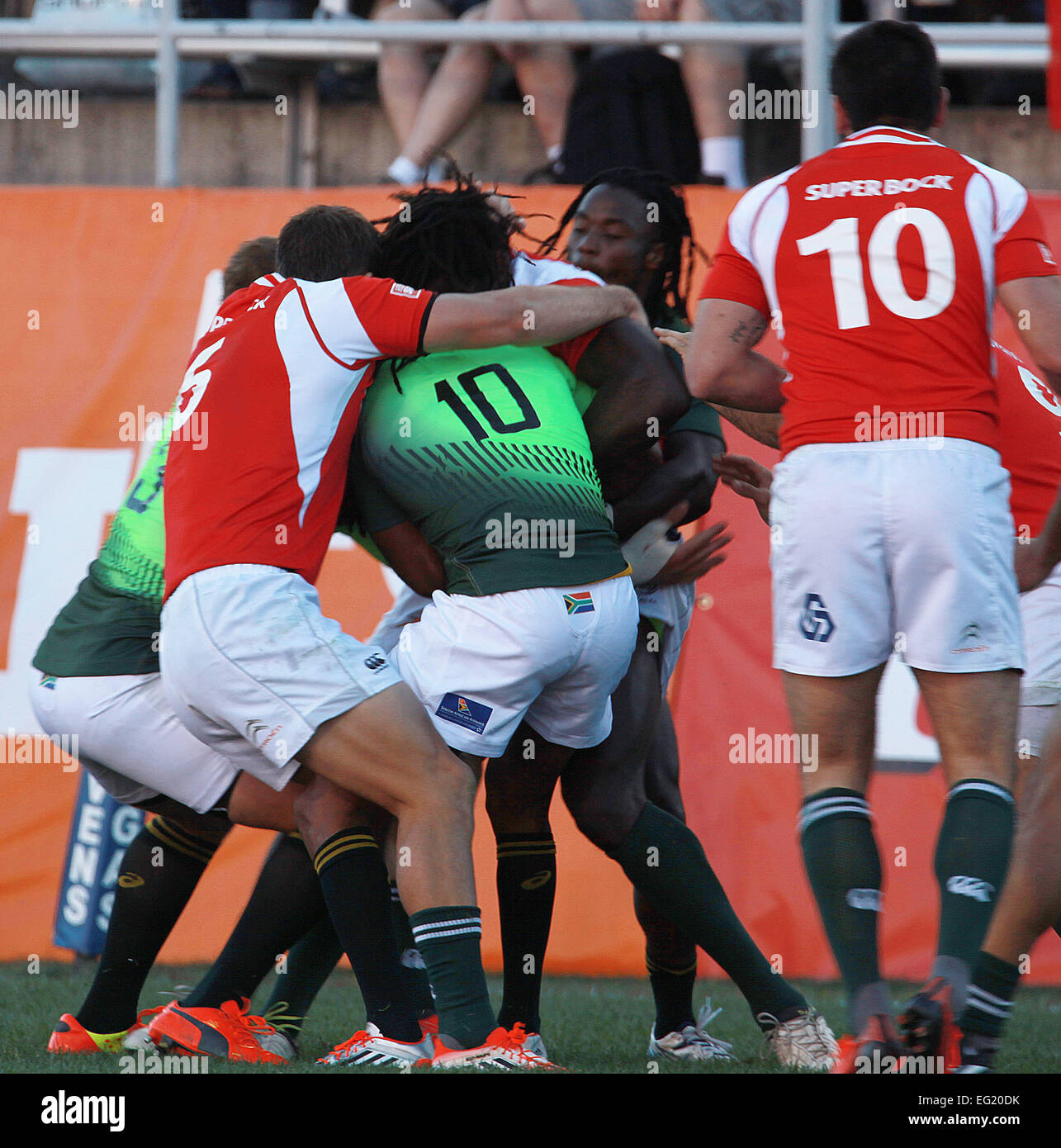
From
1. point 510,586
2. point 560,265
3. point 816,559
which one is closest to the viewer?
point 816,559

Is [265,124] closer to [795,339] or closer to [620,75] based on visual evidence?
[620,75]

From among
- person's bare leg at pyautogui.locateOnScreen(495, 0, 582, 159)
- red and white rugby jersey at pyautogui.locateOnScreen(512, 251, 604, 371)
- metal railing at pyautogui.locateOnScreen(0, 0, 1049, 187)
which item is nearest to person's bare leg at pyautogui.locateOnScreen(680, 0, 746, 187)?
metal railing at pyautogui.locateOnScreen(0, 0, 1049, 187)

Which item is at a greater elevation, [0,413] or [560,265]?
[560,265]

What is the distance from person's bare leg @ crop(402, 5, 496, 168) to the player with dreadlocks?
2.70m

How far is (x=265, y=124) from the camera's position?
6941mm

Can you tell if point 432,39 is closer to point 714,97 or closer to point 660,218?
point 714,97

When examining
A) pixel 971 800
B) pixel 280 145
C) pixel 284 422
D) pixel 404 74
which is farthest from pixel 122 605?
pixel 280 145

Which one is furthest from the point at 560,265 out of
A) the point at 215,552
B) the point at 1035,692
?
the point at 1035,692

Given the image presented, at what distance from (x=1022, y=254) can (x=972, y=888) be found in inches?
44.7

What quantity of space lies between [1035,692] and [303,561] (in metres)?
1.56

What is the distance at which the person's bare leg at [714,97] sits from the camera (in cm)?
602

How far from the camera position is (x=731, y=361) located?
9.71 ft

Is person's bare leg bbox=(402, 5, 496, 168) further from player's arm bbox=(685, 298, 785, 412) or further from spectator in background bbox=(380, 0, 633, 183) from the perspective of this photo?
player's arm bbox=(685, 298, 785, 412)
